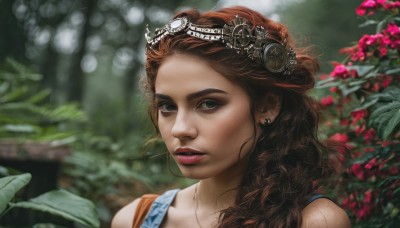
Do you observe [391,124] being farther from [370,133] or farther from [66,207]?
[66,207]

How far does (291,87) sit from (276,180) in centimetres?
39

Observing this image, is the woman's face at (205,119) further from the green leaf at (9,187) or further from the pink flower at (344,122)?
the pink flower at (344,122)

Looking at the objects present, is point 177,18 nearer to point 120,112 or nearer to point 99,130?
point 99,130

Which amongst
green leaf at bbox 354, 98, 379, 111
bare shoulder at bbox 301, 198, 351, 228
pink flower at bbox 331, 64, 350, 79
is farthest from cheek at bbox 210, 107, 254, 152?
pink flower at bbox 331, 64, 350, 79

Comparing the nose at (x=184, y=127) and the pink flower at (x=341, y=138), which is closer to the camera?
the nose at (x=184, y=127)

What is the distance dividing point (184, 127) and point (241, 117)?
8.9 inches

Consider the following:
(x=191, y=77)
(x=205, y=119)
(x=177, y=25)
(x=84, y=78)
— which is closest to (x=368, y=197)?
(x=205, y=119)

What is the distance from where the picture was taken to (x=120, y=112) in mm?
8227

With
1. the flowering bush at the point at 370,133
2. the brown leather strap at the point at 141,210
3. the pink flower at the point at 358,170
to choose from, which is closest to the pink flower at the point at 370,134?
the flowering bush at the point at 370,133

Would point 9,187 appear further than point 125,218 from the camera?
No

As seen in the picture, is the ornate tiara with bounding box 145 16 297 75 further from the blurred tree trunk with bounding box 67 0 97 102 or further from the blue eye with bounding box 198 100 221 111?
the blurred tree trunk with bounding box 67 0 97 102

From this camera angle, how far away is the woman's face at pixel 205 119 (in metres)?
1.87

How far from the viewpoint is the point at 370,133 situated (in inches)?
87.4

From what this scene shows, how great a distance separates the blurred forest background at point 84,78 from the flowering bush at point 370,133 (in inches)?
8.6
